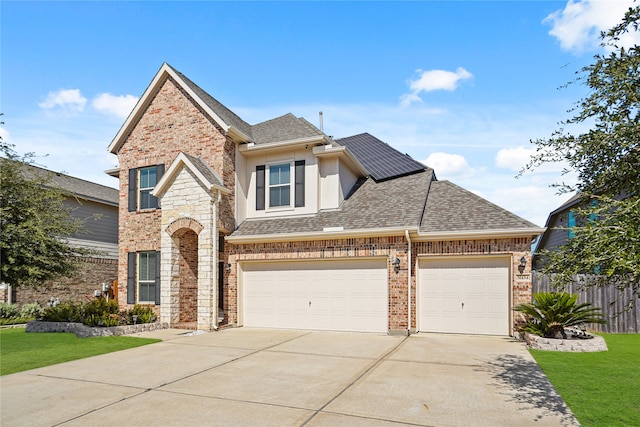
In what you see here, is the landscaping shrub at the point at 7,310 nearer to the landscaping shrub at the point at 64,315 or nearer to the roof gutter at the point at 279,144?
the landscaping shrub at the point at 64,315

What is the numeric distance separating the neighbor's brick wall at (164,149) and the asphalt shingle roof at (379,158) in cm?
607

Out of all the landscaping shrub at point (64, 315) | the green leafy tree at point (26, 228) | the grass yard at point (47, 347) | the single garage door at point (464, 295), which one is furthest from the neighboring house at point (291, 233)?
the green leafy tree at point (26, 228)

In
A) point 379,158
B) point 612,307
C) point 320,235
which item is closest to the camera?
point 612,307

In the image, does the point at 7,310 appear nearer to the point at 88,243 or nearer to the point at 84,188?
the point at 88,243

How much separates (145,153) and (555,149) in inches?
584

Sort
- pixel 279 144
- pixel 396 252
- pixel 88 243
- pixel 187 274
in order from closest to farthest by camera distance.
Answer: pixel 396 252 < pixel 279 144 < pixel 187 274 < pixel 88 243

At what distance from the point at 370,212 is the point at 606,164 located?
30.6ft

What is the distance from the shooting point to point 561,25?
7.20 metres

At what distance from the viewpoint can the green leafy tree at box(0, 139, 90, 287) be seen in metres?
12.0

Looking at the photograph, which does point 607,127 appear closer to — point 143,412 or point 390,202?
point 143,412

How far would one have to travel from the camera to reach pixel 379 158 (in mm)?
19172

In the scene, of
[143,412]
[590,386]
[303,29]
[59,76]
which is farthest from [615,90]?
[59,76]

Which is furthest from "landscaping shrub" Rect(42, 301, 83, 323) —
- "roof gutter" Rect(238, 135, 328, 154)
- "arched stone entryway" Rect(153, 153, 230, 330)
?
"roof gutter" Rect(238, 135, 328, 154)

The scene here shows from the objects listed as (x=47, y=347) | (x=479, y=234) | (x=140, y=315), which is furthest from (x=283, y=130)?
(x=47, y=347)
